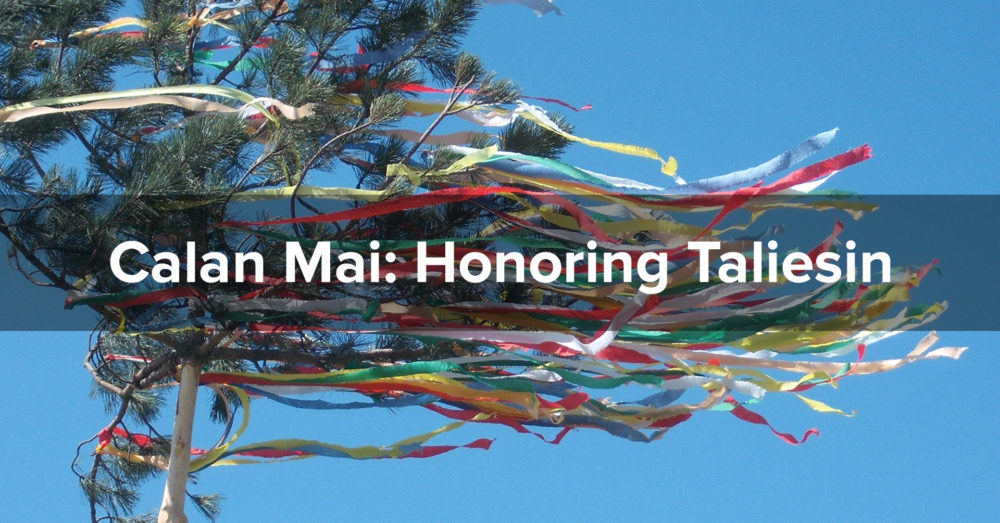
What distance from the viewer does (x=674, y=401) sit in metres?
4.68

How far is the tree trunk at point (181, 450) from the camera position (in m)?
4.71

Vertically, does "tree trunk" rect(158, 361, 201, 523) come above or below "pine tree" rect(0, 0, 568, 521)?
below

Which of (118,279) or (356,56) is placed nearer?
(118,279)

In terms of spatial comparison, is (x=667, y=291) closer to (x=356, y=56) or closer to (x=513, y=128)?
(x=513, y=128)

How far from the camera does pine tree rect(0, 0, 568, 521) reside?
4.45 metres

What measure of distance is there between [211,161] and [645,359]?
1.62 m

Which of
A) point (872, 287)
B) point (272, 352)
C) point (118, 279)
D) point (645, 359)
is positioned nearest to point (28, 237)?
point (118, 279)

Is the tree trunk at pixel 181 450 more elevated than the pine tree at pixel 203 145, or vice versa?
the pine tree at pixel 203 145

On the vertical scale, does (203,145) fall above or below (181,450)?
above

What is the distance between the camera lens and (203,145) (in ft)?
14.4

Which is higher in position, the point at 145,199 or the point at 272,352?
the point at 145,199

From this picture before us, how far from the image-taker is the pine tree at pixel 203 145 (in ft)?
14.6

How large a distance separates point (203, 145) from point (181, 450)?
44.7 inches

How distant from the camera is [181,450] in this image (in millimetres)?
4770
